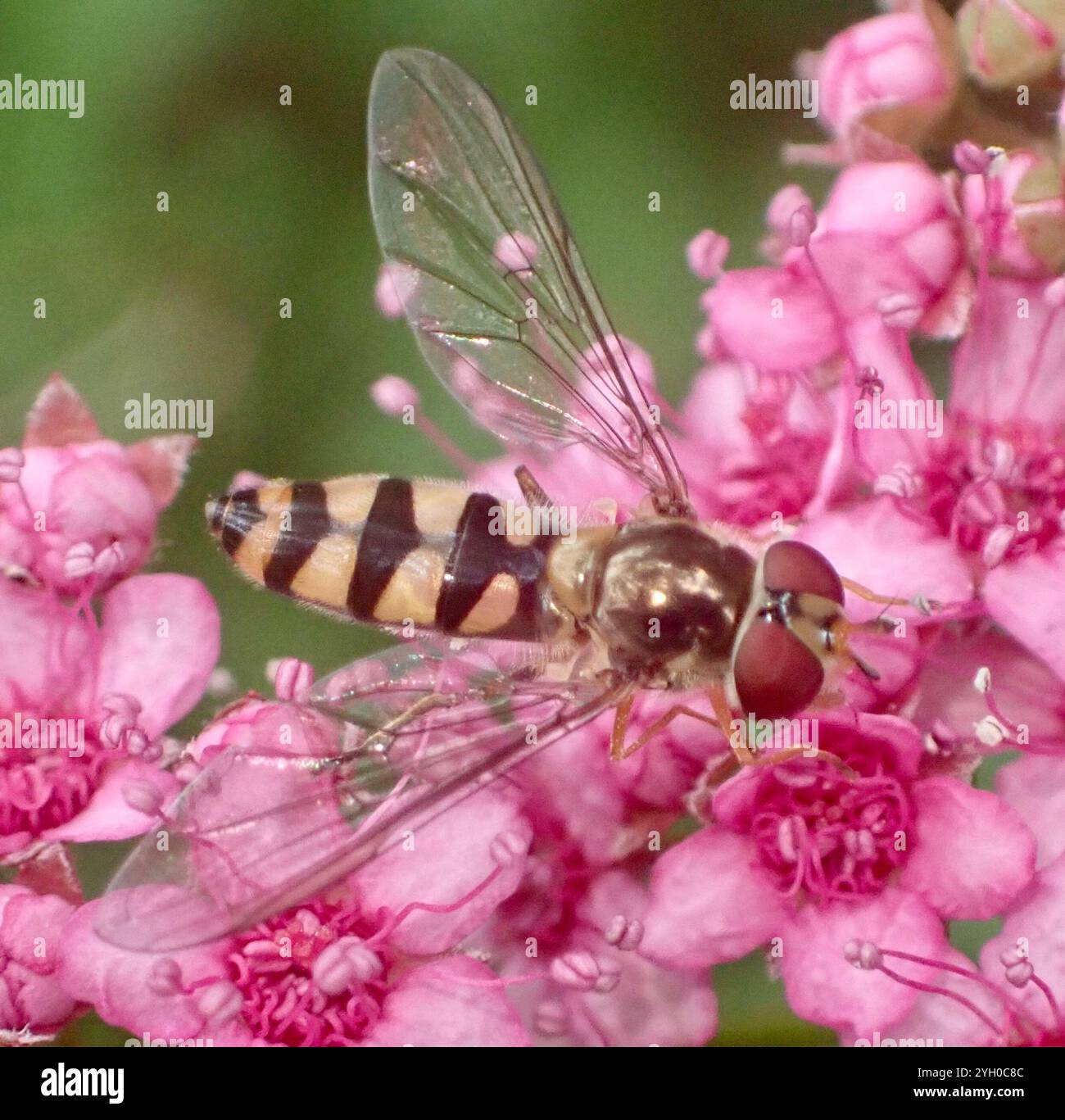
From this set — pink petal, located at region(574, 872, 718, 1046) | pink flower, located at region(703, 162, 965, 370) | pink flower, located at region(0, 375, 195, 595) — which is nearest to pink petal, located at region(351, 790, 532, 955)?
pink petal, located at region(574, 872, 718, 1046)

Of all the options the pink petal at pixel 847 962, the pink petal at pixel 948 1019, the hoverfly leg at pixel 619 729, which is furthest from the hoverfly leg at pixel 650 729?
the pink petal at pixel 948 1019

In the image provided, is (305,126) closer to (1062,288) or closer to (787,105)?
(787,105)

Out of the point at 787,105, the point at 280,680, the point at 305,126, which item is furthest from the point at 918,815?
the point at 305,126

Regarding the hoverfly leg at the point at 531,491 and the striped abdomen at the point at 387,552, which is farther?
the hoverfly leg at the point at 531,491

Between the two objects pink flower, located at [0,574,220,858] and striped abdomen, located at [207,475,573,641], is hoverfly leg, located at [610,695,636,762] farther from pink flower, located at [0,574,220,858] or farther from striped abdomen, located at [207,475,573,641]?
pink flower, located at [0,574,220,858]

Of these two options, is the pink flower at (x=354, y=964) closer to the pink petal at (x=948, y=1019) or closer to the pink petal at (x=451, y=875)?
the pink petal at (x=451, y=875)

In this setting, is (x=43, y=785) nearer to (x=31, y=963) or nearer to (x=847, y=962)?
(x=31, y=963)
